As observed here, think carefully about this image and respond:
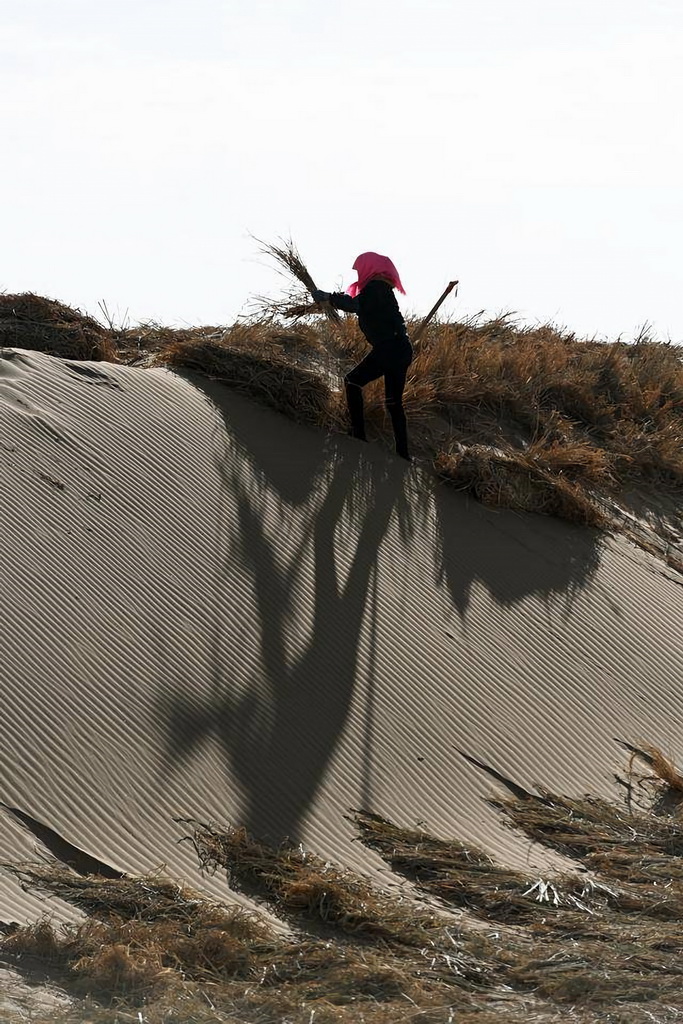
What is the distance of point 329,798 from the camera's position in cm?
667

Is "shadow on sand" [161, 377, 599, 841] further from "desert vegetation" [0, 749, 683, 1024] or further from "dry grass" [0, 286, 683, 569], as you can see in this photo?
"desert vegetation" [0, 749, 683, 1024]

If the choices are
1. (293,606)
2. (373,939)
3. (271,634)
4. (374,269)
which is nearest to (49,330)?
(374,269)

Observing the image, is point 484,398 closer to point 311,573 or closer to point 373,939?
point 311,573

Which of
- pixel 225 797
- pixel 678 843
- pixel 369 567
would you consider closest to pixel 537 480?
pixel 369 567

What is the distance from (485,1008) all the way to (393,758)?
7.93 ft

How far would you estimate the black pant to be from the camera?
9492 millimetres

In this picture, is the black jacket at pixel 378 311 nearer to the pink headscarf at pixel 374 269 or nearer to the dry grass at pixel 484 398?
the pink headscarf at pixel 374 269

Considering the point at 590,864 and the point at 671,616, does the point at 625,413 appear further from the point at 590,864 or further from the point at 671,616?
the point at 590,864

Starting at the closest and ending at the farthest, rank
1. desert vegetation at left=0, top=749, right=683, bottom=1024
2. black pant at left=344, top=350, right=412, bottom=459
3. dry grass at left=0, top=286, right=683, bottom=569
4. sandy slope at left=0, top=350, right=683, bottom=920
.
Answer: desert vegetation at left=0, top=749, right=683, bottom=1024, sandy slope at left=0, top=350, right=683, bottom=920, black pant at left=344, top=350, right=412, bottom=459, dry grass at left=0, top=286, right=683, bottom=569

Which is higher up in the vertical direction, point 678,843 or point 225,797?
point 678,843

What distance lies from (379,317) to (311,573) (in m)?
2.01

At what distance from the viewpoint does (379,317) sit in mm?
9328

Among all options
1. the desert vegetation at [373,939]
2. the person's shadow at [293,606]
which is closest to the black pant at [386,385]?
the person's shadow at [293,606]

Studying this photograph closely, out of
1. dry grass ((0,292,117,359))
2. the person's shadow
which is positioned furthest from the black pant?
dry grass ((0,292,117,359))
